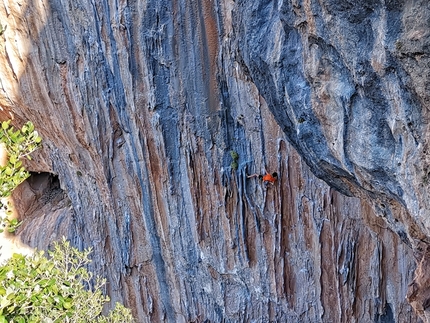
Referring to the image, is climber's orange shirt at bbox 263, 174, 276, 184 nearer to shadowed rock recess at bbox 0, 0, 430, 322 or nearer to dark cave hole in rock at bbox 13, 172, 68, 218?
shadowed rock recess at bbox 0, 0, 430, 322

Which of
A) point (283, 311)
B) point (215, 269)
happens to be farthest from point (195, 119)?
point (283, 311)

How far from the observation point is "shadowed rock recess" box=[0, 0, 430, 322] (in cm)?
308

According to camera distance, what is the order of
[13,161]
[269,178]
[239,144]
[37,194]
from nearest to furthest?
[13,161] < [269,178] < [239,144] < [37,194]

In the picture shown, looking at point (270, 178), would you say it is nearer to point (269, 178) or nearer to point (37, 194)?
point (269, 178)

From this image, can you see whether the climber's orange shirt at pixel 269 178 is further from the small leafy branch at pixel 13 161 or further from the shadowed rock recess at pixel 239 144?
the small leafy branch at pixel 13 161

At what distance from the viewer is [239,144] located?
6.43 m

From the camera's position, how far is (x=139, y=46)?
6.30m

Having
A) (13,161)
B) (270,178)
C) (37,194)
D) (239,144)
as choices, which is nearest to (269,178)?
(270,178)

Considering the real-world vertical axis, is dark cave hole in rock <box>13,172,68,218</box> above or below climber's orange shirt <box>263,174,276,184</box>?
below

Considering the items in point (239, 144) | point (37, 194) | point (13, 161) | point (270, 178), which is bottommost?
point (37, 194)

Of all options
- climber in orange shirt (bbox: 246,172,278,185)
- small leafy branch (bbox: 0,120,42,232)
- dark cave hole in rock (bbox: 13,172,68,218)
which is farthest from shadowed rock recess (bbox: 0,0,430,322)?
dark cave hole in rock (bbox: 13,172,68,218)

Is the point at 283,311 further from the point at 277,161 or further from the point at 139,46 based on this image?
the point at 139,46

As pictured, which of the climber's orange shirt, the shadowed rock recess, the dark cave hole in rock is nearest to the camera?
the shadowed rock recess

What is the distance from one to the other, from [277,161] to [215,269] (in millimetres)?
2322
